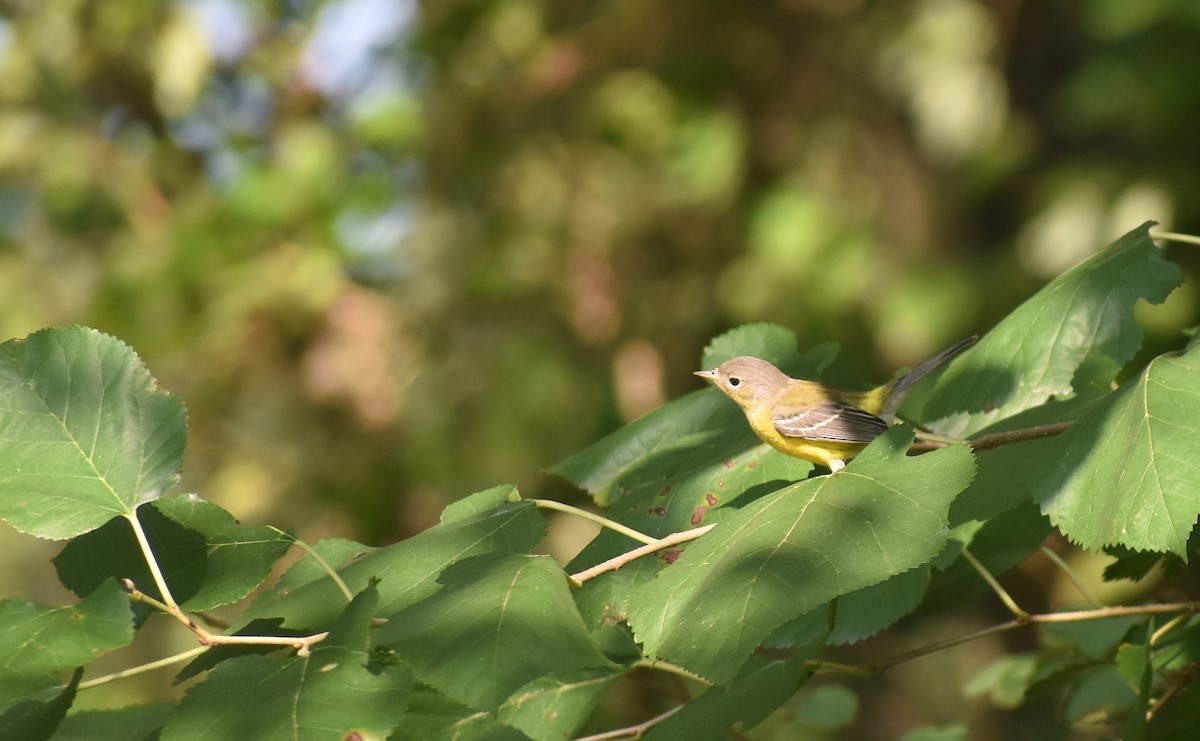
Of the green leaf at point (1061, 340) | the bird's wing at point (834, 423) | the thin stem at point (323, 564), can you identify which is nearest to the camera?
the thin stem at point (323, 564)

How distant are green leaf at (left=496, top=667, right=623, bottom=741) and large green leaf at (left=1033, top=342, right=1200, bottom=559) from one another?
0.61 meters

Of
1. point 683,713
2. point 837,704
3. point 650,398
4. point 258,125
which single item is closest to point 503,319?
point 650,398

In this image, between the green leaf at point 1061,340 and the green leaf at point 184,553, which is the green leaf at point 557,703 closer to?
the green leaf at point 184,553

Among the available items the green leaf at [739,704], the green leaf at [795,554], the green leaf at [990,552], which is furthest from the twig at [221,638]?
the green leaf at [990,552]

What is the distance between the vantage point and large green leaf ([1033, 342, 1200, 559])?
1346mm

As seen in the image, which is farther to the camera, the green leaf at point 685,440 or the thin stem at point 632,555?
the green leaf at point 685,440

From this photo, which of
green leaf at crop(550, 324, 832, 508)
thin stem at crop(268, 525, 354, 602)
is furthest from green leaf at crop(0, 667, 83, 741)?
green leaf at crop(550, 324, 832, 508)

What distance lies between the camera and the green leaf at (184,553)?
1430 mm

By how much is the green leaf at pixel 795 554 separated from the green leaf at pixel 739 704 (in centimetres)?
19

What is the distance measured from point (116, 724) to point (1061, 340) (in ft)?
4.78

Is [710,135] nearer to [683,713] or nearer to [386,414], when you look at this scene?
[386,414]

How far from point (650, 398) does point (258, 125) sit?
132 inches

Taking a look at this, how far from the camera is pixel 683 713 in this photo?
1489mm

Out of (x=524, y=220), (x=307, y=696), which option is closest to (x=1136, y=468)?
(x=307, y=696)
